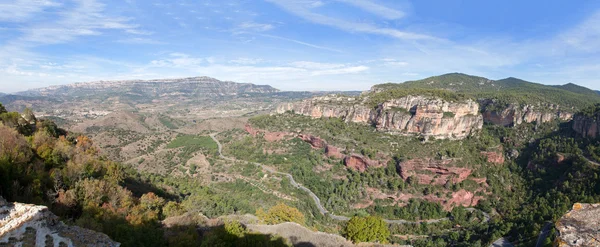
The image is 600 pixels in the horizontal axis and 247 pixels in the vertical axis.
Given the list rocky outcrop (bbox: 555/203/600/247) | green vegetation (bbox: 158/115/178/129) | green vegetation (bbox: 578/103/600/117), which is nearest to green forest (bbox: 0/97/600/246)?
green vegetation (bbox: 578/103/600/117)

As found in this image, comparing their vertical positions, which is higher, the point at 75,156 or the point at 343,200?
the point at 75,156

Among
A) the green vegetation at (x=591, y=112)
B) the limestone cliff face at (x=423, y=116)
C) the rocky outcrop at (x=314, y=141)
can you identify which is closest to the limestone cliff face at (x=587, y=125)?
the green vegetation at (x=591, y=112)

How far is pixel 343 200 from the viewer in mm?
56375

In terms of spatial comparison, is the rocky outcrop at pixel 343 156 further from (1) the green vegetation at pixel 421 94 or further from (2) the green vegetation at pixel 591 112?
(2) the green vegetation at pixel 591 112

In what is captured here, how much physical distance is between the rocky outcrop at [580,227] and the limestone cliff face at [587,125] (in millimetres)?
76165

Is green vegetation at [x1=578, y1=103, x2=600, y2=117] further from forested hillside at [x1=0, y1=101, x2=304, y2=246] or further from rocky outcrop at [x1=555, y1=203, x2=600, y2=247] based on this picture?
forested hillside at [x1=0, y1=101, x2=304, y2=246]

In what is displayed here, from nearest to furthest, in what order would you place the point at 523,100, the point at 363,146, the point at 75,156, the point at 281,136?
1. the point at 75,156
2. the point at 363,146
3. the point at 281,136
4. the point at 523,100

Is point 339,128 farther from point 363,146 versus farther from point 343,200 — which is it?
point 343,200

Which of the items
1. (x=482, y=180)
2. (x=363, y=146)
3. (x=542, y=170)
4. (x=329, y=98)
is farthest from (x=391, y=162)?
(x=329, y=98)

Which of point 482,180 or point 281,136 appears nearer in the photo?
point 482,180

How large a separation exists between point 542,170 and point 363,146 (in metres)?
37.1

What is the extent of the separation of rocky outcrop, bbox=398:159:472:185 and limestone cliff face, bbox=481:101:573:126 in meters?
34.7

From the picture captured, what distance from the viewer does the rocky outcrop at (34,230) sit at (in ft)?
33.0

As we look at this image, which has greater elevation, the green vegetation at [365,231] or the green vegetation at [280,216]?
the green vegetation at [365,231]
